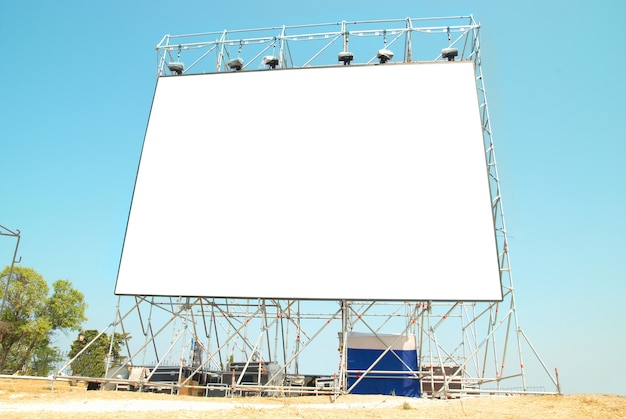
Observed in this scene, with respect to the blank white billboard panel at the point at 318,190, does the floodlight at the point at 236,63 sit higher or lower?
higher

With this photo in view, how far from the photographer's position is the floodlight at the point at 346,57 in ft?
58.2

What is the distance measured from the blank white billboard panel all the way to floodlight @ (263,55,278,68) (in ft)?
3.52

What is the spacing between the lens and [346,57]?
17.8 metres

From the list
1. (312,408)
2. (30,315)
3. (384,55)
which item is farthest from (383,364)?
(30,315)

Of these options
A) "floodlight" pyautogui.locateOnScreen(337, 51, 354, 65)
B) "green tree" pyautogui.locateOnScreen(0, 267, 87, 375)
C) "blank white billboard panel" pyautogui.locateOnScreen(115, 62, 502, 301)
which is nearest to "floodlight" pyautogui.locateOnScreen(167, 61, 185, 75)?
"blank white billboard panel" pyautogui.locateOnScreen(115, 62, 502, 301)

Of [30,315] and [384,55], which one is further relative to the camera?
[30,315]

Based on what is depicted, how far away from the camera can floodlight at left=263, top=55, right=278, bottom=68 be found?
18078 millimetres

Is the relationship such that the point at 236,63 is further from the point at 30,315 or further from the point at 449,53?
the point at 30,315

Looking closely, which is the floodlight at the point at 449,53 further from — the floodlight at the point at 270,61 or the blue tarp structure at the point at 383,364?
the blue tarp structure at the point at 383,364

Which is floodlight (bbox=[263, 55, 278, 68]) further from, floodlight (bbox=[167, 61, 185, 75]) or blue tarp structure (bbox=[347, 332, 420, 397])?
blue tarp structure (bbox=[347, 332, 420, 397])

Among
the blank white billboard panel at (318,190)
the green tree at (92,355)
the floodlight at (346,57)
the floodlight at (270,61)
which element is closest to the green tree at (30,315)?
the green tree at (92,355)

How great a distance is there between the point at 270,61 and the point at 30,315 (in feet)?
76.0

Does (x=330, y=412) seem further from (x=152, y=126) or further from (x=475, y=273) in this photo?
(x=152, y=126)

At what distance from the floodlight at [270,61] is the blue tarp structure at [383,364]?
10465mm
